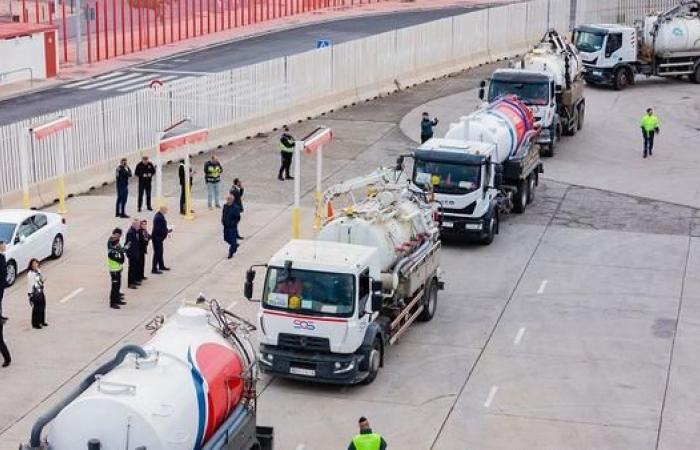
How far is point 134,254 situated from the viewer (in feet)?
103

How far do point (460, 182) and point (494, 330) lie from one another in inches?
242

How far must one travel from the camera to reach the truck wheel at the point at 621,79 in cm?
5825

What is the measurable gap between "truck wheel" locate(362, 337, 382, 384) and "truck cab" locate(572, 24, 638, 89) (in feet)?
110

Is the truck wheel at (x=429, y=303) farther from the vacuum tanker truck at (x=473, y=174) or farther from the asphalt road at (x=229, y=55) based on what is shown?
the asphalt road at (x=229, y=55)

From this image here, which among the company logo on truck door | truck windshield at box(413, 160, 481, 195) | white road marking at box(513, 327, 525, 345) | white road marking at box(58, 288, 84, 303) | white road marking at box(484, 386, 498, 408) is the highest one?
truck windshield at box(413, 160, 481, 195)

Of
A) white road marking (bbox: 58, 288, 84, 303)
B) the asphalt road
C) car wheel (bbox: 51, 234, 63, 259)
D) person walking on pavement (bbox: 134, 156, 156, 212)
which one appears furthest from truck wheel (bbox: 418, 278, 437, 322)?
the asphalt road

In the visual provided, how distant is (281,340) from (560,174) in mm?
20466

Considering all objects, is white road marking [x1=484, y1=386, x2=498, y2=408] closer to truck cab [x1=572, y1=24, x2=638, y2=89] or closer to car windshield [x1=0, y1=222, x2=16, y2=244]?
car windshield [x1=0, y1=222, x2=16, y2=244]

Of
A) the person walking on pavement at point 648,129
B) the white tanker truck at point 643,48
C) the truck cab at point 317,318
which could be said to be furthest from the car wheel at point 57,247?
the white tanker truck at point 643,48

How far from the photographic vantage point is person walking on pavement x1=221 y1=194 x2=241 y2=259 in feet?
109

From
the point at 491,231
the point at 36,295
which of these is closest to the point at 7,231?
the point at 36,295

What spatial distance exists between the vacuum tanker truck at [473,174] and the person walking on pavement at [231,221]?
4407mm

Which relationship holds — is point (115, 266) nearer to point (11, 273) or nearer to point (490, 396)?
point (11, 273)

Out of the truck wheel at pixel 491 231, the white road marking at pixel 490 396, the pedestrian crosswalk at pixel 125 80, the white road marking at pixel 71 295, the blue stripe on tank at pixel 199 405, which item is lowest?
the pedestrian crosswalk at pixel 125 80
